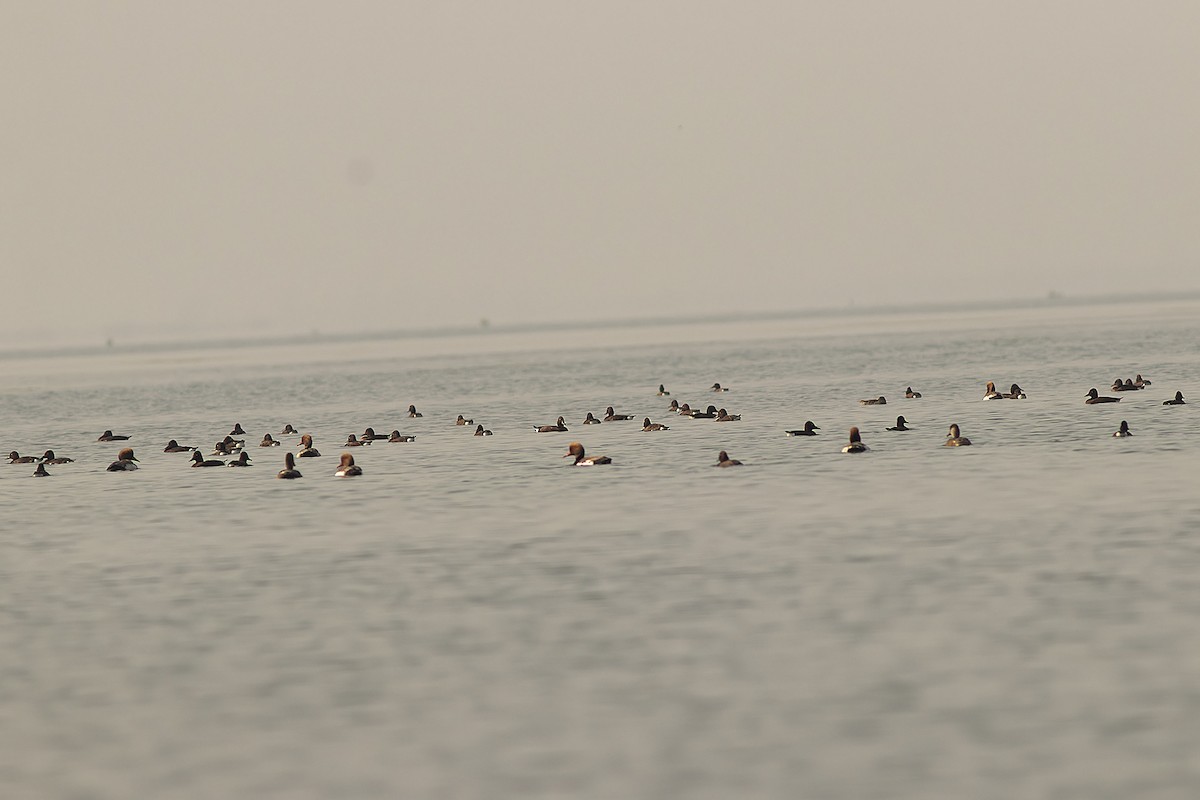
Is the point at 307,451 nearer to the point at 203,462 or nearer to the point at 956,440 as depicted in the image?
the point at 203,462

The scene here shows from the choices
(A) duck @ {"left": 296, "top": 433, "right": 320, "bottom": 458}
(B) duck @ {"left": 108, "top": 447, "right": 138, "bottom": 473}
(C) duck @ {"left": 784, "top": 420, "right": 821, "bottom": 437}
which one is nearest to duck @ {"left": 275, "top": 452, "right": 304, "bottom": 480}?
(A) duck @ {"left": 296, "top": 433, "right": 320, "bottom": 458}

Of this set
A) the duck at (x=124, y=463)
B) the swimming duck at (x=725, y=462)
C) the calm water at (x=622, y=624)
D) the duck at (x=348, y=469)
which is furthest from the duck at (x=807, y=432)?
the duck at (x=124, y=463)

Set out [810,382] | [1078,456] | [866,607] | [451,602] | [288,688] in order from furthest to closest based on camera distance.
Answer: [810,382], [1078,456], [451,602], [866,607], [288,688]

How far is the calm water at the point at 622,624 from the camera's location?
51.8 ft

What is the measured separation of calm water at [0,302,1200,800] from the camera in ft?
51.8

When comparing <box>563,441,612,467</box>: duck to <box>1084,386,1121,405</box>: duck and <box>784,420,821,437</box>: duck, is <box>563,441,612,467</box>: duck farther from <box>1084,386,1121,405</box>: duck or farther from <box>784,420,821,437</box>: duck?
<box>1084,386,1121,405</box>: duck

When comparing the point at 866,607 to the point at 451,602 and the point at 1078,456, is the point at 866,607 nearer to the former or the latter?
the point at 451,602

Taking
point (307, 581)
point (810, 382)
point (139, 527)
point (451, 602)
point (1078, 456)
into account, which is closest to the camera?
point (451, 602)

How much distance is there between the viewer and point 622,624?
22219 millimetres

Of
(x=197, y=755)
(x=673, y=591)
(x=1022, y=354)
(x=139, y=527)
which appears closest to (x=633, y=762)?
(x=197, y=755)

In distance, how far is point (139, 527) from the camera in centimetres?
3519

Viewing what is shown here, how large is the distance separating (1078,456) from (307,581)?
23413 millimetres

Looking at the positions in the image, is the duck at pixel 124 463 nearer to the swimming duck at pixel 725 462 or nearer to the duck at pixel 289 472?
the duck at pixel 289 472

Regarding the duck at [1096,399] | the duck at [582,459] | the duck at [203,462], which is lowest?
the duck at [1096,399]
